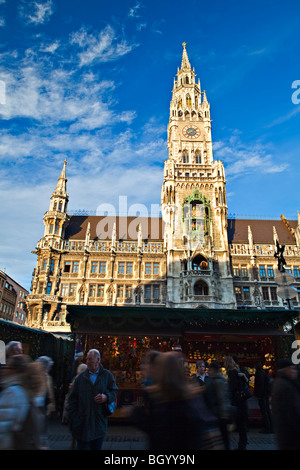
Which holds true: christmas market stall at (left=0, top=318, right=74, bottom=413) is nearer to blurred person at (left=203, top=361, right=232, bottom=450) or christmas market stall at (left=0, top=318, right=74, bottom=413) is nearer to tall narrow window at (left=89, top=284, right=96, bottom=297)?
blurred person at (left=203, top=361, right=232, bottom=450)

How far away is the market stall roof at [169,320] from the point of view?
12016 millimetres

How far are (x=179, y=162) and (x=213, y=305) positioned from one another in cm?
1862

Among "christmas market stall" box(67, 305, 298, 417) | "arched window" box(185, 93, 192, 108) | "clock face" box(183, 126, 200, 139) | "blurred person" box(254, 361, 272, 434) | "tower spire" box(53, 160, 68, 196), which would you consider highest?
"arched window" box(185, 93, 192, 108)

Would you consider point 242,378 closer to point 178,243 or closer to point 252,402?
point 252,402

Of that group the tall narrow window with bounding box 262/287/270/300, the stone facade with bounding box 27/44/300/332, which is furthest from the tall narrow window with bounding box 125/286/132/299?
the tall narrow window with bounding box 262/287/270/300

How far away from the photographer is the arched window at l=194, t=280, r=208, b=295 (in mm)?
30250

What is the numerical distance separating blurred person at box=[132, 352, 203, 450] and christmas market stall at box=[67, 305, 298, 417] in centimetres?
896

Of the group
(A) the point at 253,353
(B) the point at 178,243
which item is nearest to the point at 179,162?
(B) the point at 178,243

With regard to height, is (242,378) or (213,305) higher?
(213,305)

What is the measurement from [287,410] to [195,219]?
30393 mm

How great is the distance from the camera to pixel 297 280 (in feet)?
105

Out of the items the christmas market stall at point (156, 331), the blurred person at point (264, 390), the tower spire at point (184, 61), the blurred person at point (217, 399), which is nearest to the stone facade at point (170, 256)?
the christmas market stall at point (156, 331)

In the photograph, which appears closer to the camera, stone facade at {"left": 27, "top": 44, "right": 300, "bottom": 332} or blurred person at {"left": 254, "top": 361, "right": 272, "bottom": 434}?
blurred person at {"left": 254, "top": 361, "right": 272, "bottom": 434}

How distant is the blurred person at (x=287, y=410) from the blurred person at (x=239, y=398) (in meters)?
3.70
